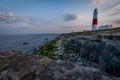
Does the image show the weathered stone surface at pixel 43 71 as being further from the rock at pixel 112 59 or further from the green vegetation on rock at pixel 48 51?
the green vegetation on rock at pixel 48 51

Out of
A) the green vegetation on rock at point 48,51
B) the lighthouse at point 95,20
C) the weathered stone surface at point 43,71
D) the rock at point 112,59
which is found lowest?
the green vegetation on rock at point 48,51

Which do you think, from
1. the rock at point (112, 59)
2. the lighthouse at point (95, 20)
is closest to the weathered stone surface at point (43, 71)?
the rock at point (112, 59)

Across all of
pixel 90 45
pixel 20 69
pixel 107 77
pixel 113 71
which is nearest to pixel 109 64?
pixel 113 71

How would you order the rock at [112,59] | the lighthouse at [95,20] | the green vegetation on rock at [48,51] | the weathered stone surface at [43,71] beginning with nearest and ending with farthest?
the weathered stone surface at [43,71] → the rock at [112,59] → the green vegetation on rock at [48,51] → the lighthouse at [95,20]

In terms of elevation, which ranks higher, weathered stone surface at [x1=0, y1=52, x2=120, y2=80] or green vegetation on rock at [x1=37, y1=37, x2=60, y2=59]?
weathered stone surface at [x1=0, y1=52, x2=120, y2=80]

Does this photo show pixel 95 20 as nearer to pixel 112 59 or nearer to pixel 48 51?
pixel 48 51

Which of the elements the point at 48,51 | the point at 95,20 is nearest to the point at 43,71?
the point at 48,51

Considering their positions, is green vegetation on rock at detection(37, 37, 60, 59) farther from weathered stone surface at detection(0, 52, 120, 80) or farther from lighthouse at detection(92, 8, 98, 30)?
lighthouse at detection(92, 8, 98, 30)

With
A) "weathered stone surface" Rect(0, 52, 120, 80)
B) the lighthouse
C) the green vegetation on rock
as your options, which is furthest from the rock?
the lighthouse

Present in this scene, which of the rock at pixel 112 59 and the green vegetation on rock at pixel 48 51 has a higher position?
the rock at pixel 112 59

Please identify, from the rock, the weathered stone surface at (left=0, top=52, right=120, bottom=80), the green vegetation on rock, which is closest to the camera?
the weathered stone surface at (left=0, top=52, right=120, bottom=80)

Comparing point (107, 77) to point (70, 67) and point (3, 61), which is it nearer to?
point (70, 67)

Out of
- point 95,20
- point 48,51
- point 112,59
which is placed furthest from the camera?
point 95,20

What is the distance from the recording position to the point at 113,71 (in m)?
5.71
